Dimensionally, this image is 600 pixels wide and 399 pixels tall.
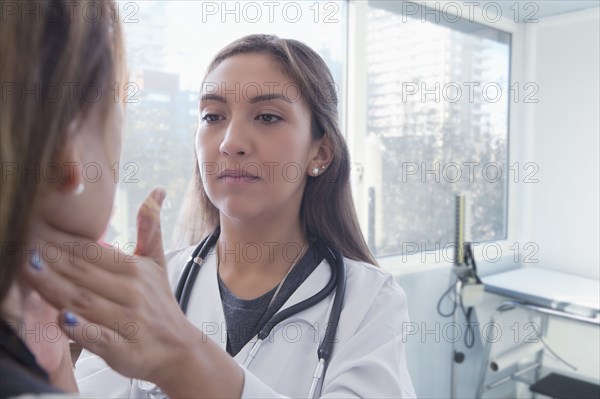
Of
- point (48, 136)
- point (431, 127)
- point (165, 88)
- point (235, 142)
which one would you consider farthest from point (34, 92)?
point (431, 127)

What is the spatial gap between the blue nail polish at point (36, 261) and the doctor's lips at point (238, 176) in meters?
0.59

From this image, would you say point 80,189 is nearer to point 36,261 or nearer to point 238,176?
point 36,261

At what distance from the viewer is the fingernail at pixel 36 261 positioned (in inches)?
17.8

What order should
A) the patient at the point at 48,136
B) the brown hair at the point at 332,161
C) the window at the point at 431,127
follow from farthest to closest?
the window at the point at 431,127 < the brown hair at the point at 332,161 < the patient at the point at 48,136

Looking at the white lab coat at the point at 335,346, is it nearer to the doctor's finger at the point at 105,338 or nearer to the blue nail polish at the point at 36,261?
the doctor's finger at the point at 105,338

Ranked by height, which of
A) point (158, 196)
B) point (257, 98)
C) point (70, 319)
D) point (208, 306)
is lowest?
point (208, 306)

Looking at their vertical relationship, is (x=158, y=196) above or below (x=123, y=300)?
above

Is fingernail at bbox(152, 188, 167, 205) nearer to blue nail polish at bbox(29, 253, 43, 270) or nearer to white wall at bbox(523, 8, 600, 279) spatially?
Answer: blue nail polish at bbox(29, 253, 43, 270)

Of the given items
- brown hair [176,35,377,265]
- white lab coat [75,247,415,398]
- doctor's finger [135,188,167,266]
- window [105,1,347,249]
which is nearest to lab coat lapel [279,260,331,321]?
white lab coat [75,247,415,398]

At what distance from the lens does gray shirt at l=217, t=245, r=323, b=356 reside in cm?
104

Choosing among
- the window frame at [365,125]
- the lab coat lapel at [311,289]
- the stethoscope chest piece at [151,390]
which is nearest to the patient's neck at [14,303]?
the stethoscope chest piece at [151,390]

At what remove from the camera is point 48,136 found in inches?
16.3

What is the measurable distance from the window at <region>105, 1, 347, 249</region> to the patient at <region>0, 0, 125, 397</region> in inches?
42.8

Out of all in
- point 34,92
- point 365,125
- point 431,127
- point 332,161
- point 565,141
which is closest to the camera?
point 34,92
